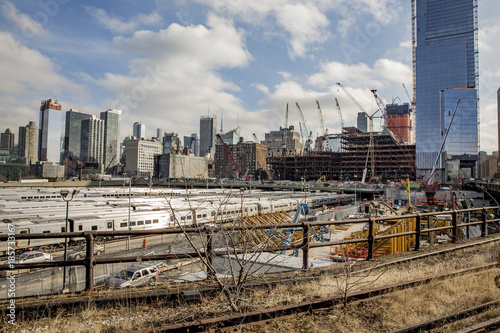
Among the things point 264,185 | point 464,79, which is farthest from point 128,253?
point 464,79

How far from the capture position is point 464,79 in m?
162

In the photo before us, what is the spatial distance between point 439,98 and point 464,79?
1988cm

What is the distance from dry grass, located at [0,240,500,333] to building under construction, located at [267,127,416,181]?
12840cm

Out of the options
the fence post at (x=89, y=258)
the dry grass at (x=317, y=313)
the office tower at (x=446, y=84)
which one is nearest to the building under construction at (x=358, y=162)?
the office tower at (x=446, y=84)

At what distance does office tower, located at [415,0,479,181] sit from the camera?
476 feet

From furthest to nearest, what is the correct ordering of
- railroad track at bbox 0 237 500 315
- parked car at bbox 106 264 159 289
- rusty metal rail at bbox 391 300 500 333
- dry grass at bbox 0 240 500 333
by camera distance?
parked car at bbox 106 264 159 289 < railroad track at bbox 0 237 500 315 < rusty metal rail at bbox 391 300 500 333 < dry grass at bbox 0 240 500 333

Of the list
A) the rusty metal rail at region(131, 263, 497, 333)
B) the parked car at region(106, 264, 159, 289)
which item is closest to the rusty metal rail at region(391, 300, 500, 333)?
the rusty metal rail at region(131, 263, 497, 333)

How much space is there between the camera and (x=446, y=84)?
162 metres

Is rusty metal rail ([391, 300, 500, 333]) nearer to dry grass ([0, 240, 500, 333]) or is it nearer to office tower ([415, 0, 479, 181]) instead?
dry grass ([0, 240, 500, 333])

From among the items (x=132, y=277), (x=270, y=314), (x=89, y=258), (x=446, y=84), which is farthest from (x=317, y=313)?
(x=446, y=84)

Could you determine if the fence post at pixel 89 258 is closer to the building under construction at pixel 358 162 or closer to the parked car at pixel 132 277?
the parked car at pixel 132 277

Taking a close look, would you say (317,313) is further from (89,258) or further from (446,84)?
(446,84)

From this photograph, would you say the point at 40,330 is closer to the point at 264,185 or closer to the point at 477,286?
the point at 477,286

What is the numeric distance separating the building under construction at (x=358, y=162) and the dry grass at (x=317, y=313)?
128 metres
